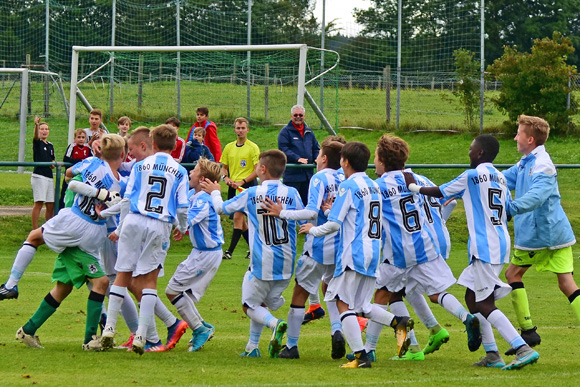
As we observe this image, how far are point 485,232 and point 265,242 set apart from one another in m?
1.76

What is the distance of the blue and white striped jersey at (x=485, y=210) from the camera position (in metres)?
6.61

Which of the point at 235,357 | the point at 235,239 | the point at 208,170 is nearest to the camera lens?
the point at 235,357

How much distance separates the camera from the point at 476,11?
101 feet

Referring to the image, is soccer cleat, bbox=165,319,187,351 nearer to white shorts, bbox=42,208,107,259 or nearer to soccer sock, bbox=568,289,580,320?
white shorts, bbox=42,208,107,259

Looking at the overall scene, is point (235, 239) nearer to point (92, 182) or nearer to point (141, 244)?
point (92, 182)

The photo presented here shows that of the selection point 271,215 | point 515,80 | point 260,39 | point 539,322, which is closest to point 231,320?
point 271,215

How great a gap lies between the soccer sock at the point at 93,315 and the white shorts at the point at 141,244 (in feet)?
1.29

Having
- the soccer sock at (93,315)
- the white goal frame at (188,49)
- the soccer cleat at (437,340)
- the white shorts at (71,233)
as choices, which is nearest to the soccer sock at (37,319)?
the soccer sock at (93,315)

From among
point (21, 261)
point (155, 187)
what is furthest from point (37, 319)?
point (155, 187)

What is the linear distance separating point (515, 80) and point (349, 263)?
2110cm

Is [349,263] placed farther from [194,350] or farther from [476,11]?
[476,11]

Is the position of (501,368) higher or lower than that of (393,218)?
lower

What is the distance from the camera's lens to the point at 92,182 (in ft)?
23.8

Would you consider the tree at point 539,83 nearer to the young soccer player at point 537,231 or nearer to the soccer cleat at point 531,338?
the young soccer player at point 537,231
